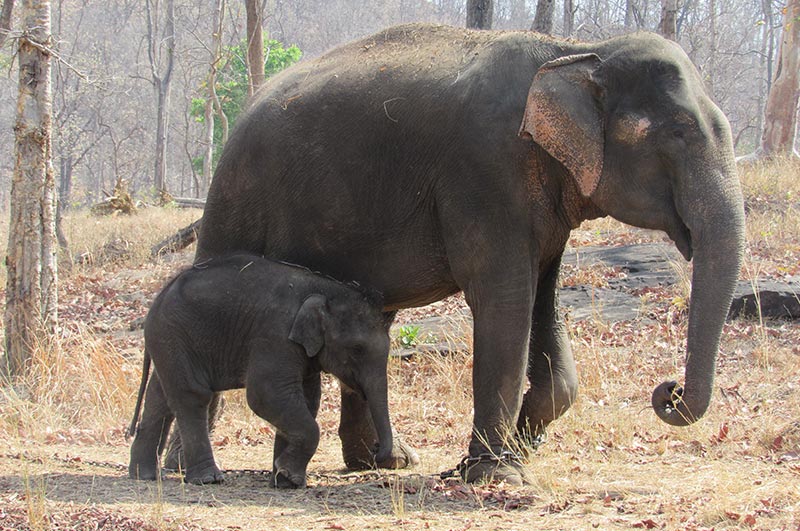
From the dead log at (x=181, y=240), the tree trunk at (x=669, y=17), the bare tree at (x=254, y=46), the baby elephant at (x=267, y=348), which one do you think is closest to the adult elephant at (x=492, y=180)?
the baby elephant at (x=267, y=348)

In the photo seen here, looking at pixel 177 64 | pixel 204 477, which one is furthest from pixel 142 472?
pixel 177 64

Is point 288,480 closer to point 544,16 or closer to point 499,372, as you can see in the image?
point 499,372

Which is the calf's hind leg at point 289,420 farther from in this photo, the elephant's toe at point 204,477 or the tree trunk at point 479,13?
the tree trunk at point 479,13

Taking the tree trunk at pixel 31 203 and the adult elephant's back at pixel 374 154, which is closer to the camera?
the adult elephant's back at pixel 374 154

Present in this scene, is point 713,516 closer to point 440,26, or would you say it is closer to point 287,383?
point 287,383

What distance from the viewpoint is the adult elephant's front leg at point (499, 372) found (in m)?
5.92

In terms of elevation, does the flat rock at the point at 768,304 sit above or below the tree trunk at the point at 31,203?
below

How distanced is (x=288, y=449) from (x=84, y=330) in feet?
18.0

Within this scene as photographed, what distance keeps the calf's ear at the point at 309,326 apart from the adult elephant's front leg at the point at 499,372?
89cm

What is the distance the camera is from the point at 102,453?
26.1 feet

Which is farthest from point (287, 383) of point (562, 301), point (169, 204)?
point (169, 204)

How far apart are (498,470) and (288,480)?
1240 mm

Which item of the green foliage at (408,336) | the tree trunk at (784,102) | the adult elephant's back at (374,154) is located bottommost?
the green foliage at (408,336)

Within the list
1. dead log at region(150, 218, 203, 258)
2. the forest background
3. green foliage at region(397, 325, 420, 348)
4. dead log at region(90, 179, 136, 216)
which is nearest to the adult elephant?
green foliage at region(397, 325, 420, 348)
